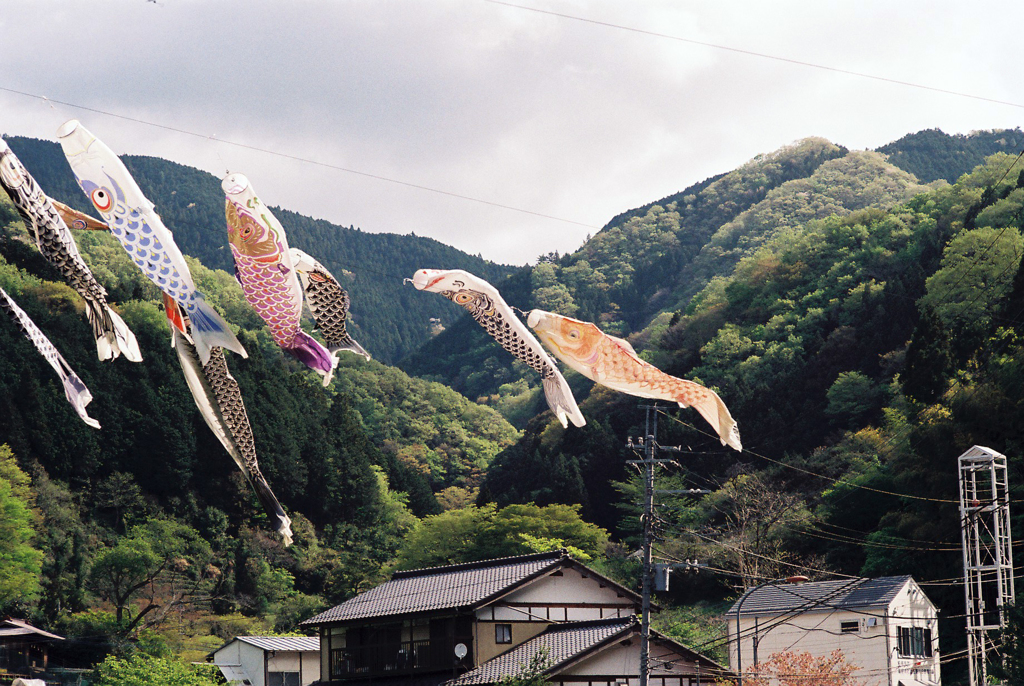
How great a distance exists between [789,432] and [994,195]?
15.2 m

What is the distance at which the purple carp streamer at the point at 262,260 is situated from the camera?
1166cm

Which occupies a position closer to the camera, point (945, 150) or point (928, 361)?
point (928, 361)

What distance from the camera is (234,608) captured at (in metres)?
47.6

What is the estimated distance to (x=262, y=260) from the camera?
1166 centimetres

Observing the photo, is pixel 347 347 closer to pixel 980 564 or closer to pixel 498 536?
pixel 980 564

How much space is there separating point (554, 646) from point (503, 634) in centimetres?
219

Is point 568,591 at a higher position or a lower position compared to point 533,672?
higher

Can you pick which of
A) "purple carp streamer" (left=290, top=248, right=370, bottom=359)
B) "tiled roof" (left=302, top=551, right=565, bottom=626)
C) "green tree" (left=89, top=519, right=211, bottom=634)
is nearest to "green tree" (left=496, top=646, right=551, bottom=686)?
"tiled roof" (left=302, top=551, right=565, bottom=626)

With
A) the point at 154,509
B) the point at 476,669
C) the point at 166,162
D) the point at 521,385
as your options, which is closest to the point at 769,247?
the point at 521,385

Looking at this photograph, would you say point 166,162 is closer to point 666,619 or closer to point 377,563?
point 377,563

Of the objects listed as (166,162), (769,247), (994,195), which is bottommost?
(994,195)

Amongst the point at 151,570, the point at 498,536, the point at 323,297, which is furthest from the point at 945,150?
the point at 323,297

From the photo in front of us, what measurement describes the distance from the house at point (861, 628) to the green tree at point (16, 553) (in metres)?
25.1

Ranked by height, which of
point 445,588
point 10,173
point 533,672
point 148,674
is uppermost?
point 10,173
